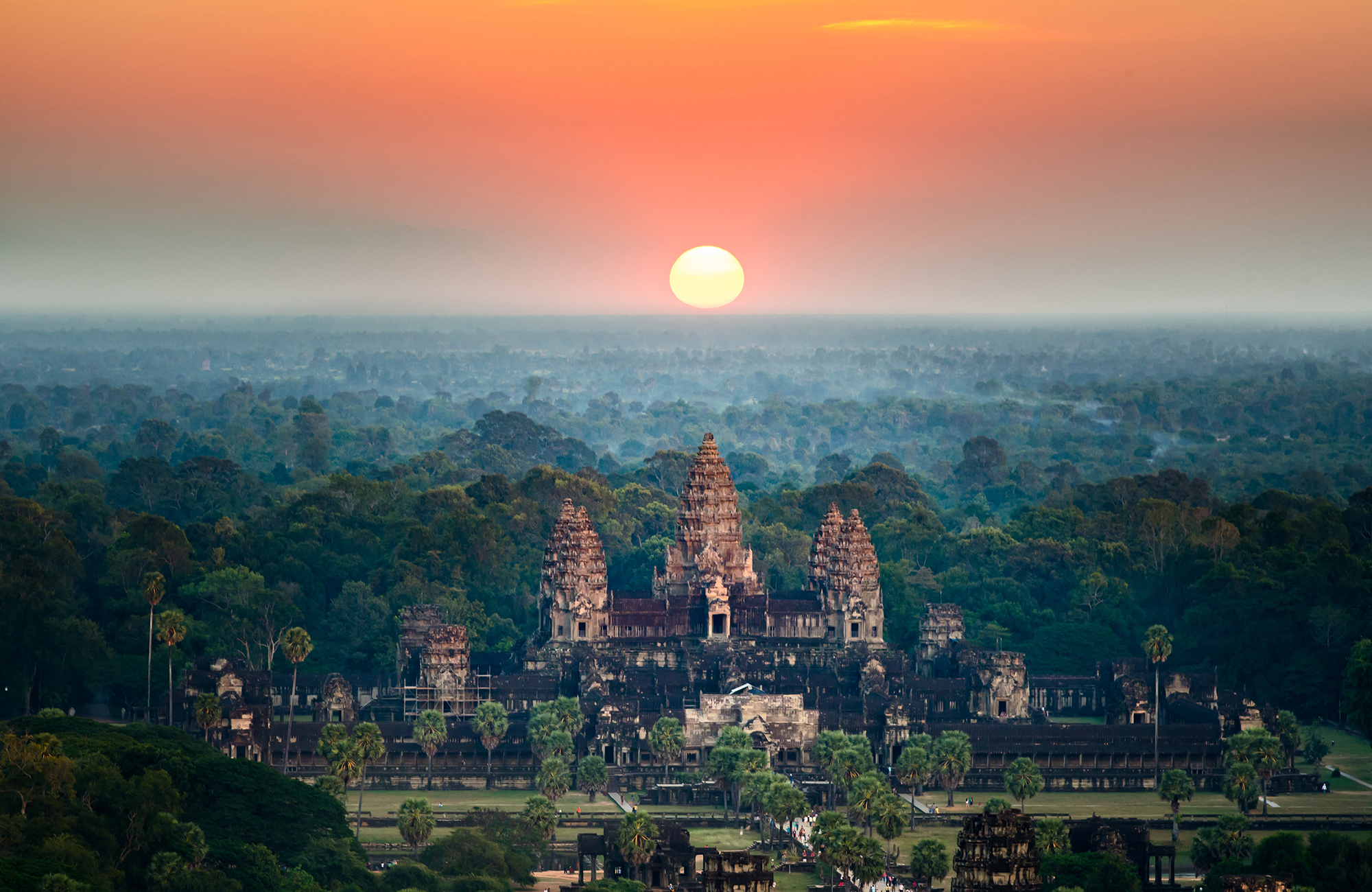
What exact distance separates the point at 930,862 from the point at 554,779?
18.2 metres

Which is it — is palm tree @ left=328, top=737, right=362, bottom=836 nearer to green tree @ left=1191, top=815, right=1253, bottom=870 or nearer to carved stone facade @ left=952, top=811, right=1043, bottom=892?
carved stone facade @ left=952, top=811, right=1043, bottom=892

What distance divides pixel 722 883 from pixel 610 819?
→ 22.1 m

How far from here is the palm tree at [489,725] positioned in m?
90.8

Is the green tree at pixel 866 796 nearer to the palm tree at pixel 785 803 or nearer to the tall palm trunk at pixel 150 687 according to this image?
the palm tree at pixel 785 803

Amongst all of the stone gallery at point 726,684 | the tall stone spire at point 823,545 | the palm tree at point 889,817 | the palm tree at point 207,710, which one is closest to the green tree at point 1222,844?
the palm tree at point 889,817

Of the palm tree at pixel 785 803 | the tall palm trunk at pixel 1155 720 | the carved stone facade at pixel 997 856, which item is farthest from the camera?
the tall palm trunk at pixel 1155 720

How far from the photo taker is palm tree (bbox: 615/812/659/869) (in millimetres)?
71125

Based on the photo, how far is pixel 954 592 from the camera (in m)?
122

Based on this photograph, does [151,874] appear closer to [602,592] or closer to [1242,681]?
[602,592]

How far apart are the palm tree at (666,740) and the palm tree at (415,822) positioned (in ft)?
51.3

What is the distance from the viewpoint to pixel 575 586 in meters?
105

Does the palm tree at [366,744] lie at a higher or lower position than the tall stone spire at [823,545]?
lower

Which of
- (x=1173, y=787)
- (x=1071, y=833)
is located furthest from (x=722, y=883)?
(x=1173, y=787)

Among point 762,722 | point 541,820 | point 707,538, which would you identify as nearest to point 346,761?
point 541,820
